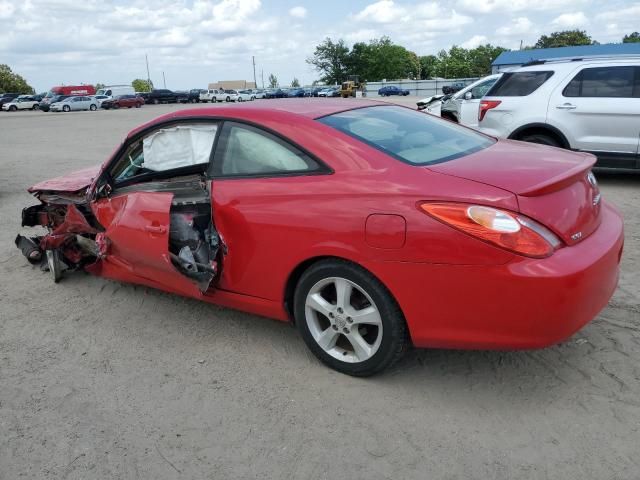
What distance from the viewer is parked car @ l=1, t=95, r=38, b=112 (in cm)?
5475

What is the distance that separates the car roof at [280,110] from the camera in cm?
343

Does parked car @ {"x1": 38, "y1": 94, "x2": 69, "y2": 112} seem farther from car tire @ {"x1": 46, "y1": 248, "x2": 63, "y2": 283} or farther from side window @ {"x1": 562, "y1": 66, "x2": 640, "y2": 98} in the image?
car tire @ {"x1": 46, "y1": 248, "x2": 63, "y2": 283}

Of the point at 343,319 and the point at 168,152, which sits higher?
the point at 168,152

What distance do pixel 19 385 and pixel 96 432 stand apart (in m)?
0.80

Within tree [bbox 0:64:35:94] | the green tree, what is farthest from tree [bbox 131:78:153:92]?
the green tree

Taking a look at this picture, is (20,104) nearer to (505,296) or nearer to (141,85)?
(505,296)

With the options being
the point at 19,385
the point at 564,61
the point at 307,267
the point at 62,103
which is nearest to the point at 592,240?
the point at 307,267

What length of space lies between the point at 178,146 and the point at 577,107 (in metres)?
6.06

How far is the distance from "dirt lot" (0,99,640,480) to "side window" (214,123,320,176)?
3.77 ft

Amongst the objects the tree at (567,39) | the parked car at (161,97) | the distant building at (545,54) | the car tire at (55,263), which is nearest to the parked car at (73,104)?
the parked car at (161,97)

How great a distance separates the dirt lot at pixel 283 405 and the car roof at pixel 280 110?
56.9 inches

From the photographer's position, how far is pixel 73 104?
49406 millimetres

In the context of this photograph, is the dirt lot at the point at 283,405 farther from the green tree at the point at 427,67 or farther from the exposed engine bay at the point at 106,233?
the green tree at the point at 427,67

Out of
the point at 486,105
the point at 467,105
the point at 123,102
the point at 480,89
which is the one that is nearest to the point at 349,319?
the point at 486,105
